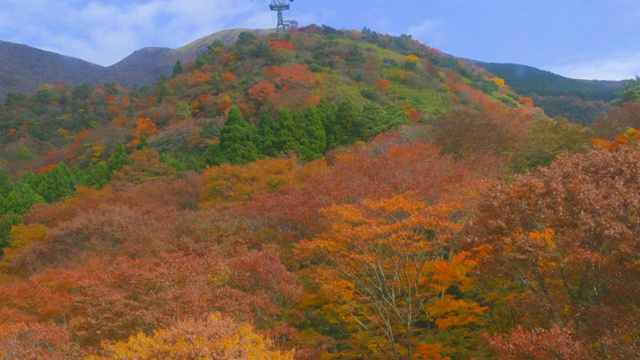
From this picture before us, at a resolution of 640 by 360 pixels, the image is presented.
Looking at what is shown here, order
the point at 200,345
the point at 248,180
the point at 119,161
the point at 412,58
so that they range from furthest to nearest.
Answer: the point at 412,58
the point at 119,161
the point at 248,180
the point at 200,345

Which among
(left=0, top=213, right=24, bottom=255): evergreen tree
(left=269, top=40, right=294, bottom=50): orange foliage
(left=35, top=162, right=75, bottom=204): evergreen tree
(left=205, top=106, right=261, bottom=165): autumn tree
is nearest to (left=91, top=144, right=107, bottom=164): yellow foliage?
(left=35, top=162, right=75, bottom=204): evergreen tree

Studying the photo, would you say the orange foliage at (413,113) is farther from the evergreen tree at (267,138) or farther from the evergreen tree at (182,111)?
the evergreen tree at (182,111)

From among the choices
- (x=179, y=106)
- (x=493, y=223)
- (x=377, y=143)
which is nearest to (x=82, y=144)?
(x=179, y=106)

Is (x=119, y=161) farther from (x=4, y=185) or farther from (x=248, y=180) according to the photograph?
(x=248, y=180)

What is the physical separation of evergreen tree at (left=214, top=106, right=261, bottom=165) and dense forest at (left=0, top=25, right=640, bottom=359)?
128 millimetres

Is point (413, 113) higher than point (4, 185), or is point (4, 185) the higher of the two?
point (413, 113)

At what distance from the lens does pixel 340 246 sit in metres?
12.7

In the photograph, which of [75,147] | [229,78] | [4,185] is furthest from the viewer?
[75,147]

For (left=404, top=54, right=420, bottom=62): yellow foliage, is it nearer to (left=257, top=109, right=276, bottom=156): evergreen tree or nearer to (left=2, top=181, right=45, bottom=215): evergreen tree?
(left=257, top=109, right=276, bottom=156): evergreen tree

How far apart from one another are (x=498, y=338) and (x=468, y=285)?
15.9 feet

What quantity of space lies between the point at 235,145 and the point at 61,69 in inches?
4938

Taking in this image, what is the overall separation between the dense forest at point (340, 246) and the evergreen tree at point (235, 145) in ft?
0.42

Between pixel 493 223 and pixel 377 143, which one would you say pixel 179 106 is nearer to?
pixel 377 143

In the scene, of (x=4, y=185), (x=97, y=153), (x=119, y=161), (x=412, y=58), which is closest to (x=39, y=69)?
(x=97, y=153)
